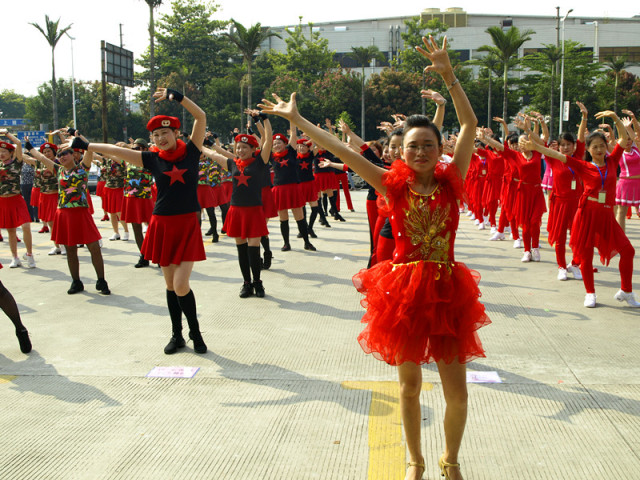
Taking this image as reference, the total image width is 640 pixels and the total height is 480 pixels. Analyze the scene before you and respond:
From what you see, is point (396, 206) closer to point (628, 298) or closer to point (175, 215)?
point (175, 215)

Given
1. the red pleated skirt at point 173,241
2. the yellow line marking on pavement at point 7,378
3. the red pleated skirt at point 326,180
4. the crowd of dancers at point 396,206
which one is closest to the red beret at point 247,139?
the crowd of dancers at point 396,206

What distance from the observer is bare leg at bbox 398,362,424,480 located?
3.16 m

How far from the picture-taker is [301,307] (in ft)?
23.2

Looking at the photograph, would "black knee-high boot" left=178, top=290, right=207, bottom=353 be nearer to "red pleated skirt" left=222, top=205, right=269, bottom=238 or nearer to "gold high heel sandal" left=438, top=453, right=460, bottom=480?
"red pleated skirt" left=222, top=205, right=269, bottom=238

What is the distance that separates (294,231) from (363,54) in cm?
4301

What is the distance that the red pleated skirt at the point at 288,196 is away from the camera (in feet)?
35.1

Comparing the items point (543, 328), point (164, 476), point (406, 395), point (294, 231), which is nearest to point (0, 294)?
point (164, 476)

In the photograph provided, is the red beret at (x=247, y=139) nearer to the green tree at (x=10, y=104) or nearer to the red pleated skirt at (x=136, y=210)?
the red pleated skirt at (x=136, y=210)

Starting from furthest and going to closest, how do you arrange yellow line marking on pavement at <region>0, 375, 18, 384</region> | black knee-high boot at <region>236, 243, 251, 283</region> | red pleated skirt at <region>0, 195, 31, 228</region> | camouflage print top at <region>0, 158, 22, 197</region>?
red pleated skirt at <region>0, 195, 31, 228</region>
camouflage print top at <region>0, 158, 22, 197</region>
black knee-high boot at <region>236, 243, 251, 283</region>
yellow line marking on pavement at <region>0, 375, 18, 384</region>

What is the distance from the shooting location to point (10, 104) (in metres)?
102

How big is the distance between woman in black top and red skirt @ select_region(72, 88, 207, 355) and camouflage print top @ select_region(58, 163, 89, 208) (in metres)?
2.62

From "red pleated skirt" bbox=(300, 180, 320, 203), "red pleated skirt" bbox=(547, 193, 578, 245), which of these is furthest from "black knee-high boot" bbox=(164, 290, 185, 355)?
"red pleated skirt" bbox=(300, 180, 320, 203)

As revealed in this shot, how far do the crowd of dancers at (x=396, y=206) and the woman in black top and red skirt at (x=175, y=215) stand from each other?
0.01 m

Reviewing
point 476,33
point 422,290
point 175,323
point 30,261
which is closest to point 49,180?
point 30,261
